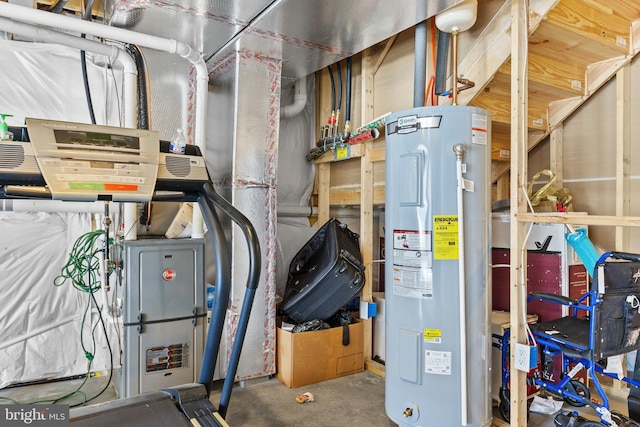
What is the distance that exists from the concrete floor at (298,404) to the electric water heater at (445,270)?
0.34 metres

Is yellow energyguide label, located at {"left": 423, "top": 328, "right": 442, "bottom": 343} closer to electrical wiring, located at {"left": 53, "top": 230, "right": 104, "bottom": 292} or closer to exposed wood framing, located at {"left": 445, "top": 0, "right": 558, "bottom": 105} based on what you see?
exposed wood framing, located at {"left": 445, "top": 0, "right": 558, "bottom": 105}

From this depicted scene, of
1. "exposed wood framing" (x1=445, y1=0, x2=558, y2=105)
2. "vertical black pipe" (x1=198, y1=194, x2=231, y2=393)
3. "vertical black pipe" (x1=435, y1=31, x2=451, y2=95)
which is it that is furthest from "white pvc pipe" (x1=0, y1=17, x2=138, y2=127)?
"exposed wood framing" (x1=445, y1=0, x2=558, y2=105)

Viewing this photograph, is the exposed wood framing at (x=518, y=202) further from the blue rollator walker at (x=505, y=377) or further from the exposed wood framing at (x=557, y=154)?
the exposed wood framing at (x=557, y=154)

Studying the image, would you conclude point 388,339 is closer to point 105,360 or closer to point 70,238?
point 105,360

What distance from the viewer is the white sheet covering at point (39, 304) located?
274cm

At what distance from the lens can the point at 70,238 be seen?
9.68ft

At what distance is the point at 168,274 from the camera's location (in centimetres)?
245

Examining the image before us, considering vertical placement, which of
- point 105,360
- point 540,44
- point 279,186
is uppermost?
point 540,44

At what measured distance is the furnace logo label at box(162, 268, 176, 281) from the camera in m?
2.44

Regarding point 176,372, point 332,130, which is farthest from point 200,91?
point 176,372

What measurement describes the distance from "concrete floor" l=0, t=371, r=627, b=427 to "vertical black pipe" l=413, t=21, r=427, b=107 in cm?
191

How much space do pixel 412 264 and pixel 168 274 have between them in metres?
1.41

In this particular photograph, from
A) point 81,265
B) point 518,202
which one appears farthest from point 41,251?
point 518,202

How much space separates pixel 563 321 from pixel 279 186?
2.42 m
